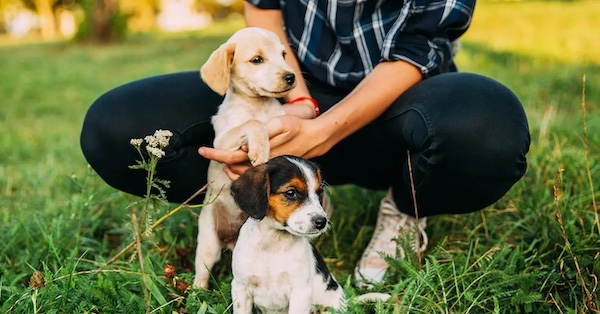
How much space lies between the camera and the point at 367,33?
3.07 m

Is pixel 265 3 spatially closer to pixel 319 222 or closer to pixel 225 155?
pixel 225 155

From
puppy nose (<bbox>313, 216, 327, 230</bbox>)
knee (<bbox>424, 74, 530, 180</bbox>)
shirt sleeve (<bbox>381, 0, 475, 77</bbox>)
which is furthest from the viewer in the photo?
shirt sleeve (<bbox>381, 0, 475, 77</bbox>)

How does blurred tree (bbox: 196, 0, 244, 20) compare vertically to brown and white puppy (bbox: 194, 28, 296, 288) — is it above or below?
below

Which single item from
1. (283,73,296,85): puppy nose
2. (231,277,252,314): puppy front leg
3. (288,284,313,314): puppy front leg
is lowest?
(231,277,252,314): puppy front leg

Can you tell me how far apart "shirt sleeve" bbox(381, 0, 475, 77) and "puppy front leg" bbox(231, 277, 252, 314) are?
126 centimetres

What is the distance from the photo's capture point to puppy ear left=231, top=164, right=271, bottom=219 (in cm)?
219

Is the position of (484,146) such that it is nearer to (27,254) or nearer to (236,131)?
(236,131)

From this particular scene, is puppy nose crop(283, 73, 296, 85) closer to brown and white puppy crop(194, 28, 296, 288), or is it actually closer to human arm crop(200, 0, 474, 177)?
brown and white puppy crop(194, 28, 296, 288)

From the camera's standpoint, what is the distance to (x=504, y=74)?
7.68 metres

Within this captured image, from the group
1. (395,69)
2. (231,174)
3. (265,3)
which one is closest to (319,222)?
(231,174)

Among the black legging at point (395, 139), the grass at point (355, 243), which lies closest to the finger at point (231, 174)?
the grass at point (355, 243)

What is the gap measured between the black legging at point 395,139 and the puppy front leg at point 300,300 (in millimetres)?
767

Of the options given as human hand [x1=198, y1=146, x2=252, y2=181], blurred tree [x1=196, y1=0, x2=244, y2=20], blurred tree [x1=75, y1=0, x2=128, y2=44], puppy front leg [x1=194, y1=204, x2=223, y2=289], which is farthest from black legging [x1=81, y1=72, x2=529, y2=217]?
blurred tree [x1=196, y1=0, x2=244, y2=20]

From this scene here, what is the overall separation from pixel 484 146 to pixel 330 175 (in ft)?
3.00
